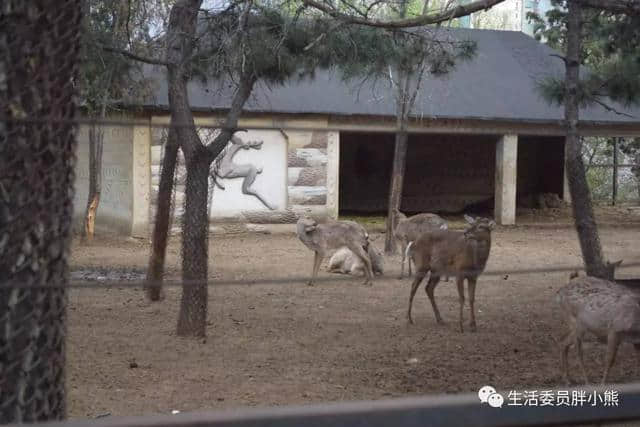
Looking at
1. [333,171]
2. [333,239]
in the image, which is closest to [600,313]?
[333,239]

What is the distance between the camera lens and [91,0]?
9875 millimetres

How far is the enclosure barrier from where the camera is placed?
1.91 meters

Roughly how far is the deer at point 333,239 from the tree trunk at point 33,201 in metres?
5.30

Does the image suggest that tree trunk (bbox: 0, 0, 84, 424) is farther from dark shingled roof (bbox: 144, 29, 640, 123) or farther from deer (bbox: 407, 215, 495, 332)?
dark shingled roof (bbox: 144, 29, 640, 123)


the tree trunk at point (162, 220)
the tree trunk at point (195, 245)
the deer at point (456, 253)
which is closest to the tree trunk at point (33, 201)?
the tree trunk at point (162, 220)

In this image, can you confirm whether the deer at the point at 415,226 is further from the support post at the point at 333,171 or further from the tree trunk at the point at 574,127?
the support post at the point at 333,171

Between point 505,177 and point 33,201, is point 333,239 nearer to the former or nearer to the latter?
point 33,201

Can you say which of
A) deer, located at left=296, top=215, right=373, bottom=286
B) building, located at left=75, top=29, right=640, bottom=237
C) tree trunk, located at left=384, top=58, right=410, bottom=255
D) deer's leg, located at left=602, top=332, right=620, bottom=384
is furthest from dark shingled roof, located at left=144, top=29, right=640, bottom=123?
deer's leg, located at left=602, top=332, right=620, bottom=384

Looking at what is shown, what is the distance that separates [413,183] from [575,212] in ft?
55.7

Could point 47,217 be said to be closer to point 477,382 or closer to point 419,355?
point 477,382

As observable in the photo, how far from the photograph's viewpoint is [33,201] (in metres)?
3.51

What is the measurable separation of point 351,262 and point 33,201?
8468mm

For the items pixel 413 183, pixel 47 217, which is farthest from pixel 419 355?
pixel 413 183

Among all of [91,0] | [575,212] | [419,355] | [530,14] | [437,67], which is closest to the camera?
[575,212]
